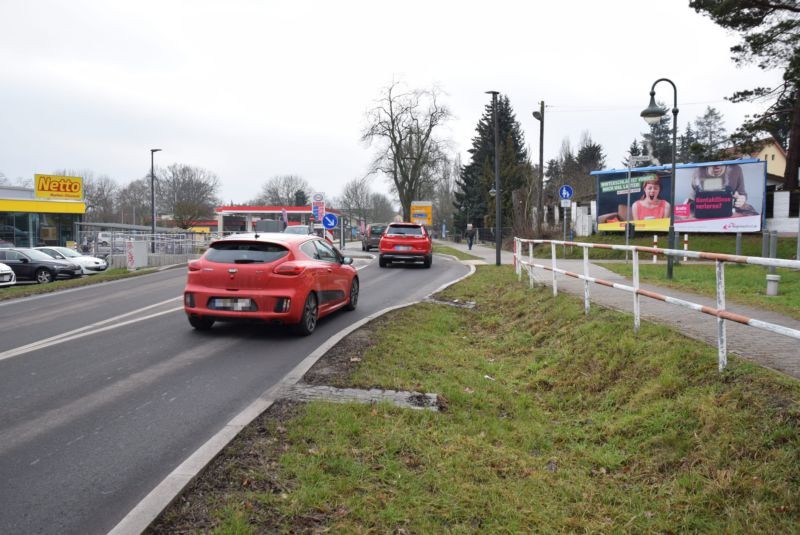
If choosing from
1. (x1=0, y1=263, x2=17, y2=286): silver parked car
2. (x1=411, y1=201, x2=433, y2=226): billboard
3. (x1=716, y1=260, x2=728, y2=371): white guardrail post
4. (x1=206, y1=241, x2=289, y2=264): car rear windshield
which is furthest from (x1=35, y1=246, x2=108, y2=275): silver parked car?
(x1=411, y1=201, x2=433, y2=226): billboard

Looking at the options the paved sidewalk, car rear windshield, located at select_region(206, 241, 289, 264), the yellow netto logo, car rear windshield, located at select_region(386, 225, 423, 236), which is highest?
the yellow netto logo

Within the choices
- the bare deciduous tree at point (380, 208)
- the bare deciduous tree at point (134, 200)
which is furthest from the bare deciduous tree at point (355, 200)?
the bare deciduous tree at point (134, 200)

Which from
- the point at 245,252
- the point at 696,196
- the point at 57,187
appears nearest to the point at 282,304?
the point at 245,252

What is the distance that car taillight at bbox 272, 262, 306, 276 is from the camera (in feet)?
27.3

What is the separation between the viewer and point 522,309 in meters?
10.7

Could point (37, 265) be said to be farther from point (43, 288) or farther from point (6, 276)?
point (43, 288)

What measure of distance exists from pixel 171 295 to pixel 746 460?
41.1 ft

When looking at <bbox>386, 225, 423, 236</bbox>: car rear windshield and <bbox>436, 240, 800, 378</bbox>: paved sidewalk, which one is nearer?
<bbox>436, 240, 800, 378</bbox>: paved sidewalk

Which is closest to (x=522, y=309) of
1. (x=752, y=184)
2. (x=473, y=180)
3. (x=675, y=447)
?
(x=675, y=447)

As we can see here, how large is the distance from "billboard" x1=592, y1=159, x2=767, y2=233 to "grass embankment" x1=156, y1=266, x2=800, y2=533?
22.1 meters

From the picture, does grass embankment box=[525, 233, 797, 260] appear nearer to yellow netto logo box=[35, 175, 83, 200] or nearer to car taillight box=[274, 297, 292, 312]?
car taillight box=[274, 297, 292, 312]

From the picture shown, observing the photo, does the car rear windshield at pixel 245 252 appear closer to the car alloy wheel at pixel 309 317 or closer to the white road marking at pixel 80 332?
the car alloy wheel at pixel 309 317

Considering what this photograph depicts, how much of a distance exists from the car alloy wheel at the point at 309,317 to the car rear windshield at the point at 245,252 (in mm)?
795

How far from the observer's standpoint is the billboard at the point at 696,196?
89.9ft
